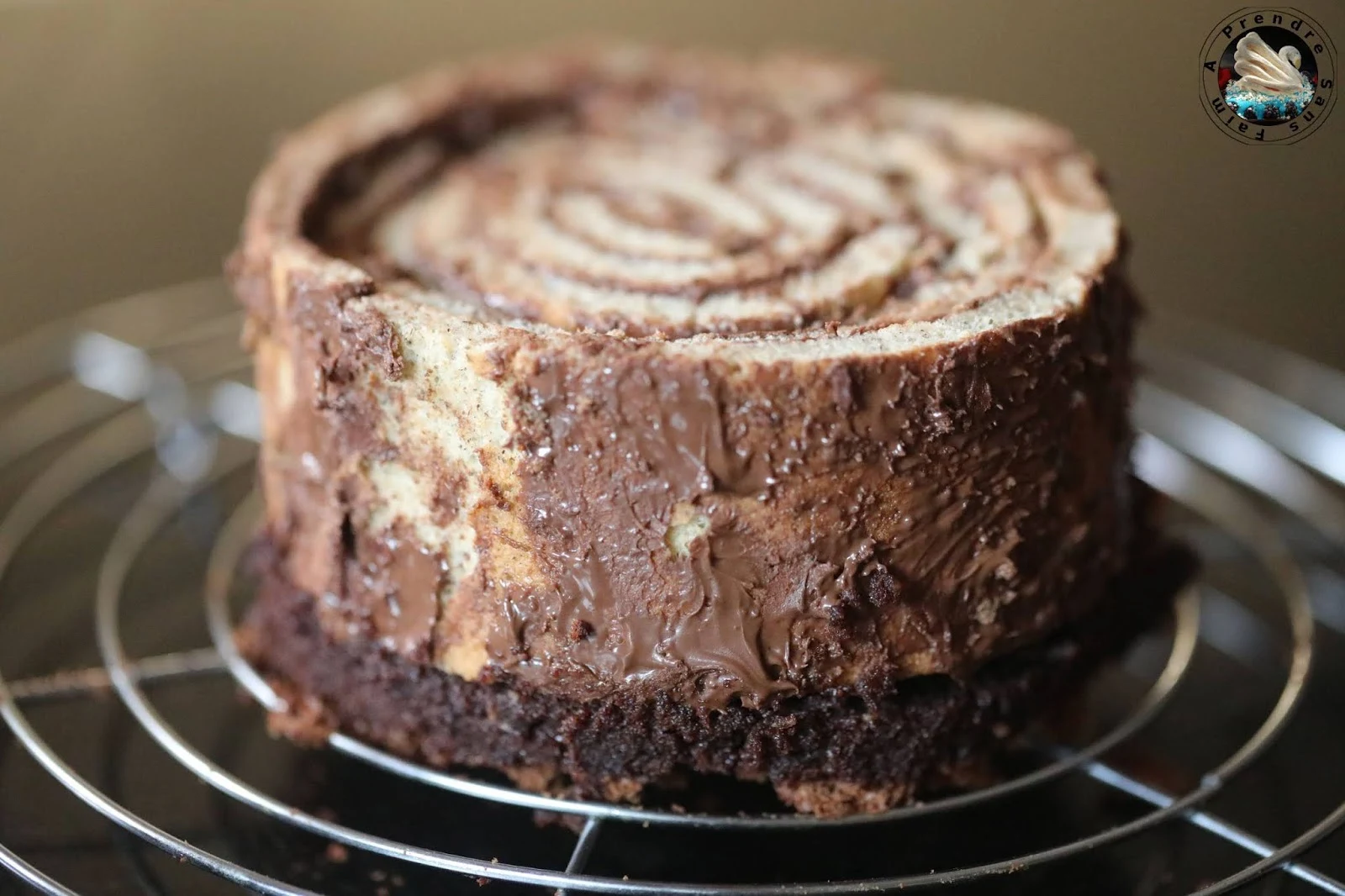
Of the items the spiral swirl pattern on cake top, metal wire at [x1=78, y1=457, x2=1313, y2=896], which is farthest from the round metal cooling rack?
the spiral swirl pattern on cake top

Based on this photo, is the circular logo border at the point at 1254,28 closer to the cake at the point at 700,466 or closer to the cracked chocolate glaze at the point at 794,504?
the cake at the point at 700,466

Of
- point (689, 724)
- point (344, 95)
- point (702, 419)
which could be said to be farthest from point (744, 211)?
point (344, 95)

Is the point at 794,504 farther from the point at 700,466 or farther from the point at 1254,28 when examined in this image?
the point at 1254,28

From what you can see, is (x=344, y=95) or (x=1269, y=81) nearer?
(x=1269, y=81)

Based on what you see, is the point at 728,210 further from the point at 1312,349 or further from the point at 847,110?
the point at 1312,349

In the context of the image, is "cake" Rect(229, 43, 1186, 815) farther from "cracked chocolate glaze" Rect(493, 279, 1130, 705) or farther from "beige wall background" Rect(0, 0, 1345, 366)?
"beige wall background" Rect(0, 0, 1345, 366)

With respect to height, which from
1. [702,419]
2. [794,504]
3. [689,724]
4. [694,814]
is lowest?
[694,814]

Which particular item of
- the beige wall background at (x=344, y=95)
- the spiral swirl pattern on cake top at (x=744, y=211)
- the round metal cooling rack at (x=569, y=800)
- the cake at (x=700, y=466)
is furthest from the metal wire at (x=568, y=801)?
the spiral swirl pattern on cake top at (x=744, y=211)
